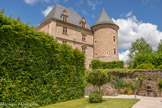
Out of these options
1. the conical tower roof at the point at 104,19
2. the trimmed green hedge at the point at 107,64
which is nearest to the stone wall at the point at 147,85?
the trimmed green hedge at the point at 107,64

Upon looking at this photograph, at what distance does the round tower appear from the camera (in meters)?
26.9

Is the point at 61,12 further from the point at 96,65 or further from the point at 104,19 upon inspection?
the point at 96,65

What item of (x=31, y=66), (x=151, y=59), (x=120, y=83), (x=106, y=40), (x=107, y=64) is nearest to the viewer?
(x=31, y=66)

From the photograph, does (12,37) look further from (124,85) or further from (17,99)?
(124,85)

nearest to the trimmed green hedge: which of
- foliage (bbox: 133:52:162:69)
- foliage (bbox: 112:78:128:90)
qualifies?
foliage (bbox: 133:52:162:69)

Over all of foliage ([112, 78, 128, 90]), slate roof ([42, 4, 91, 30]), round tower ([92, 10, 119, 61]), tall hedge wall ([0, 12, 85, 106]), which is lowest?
foliage ([112, 78, 128, 90])

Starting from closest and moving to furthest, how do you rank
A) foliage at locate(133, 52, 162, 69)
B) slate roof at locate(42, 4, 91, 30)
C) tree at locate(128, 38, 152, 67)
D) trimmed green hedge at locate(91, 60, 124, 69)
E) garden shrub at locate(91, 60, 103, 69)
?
foliage at locate(133, 52, 162, 69)
trimmed green hedge at locate(91, 60, 124, 69)
garden shrub at locate(91, 60, 103, 69)
slate roof at locate(42, 4, 91, 30)
tree at locate(128, 38, 152, 67)

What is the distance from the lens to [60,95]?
28.6 feet

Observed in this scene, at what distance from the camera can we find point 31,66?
6.88m

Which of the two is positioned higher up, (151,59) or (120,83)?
(151,59)

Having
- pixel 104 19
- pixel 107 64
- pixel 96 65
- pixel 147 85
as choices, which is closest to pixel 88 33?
pixel 104 19

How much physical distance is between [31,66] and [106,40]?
2231cm

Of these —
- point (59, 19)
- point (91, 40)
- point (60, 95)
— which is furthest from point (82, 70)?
point (91, 40)

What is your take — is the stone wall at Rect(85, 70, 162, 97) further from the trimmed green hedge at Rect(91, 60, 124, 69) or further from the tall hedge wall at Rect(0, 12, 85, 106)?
the trimmed green hedge at Rect(91, 60, 124, 69)
